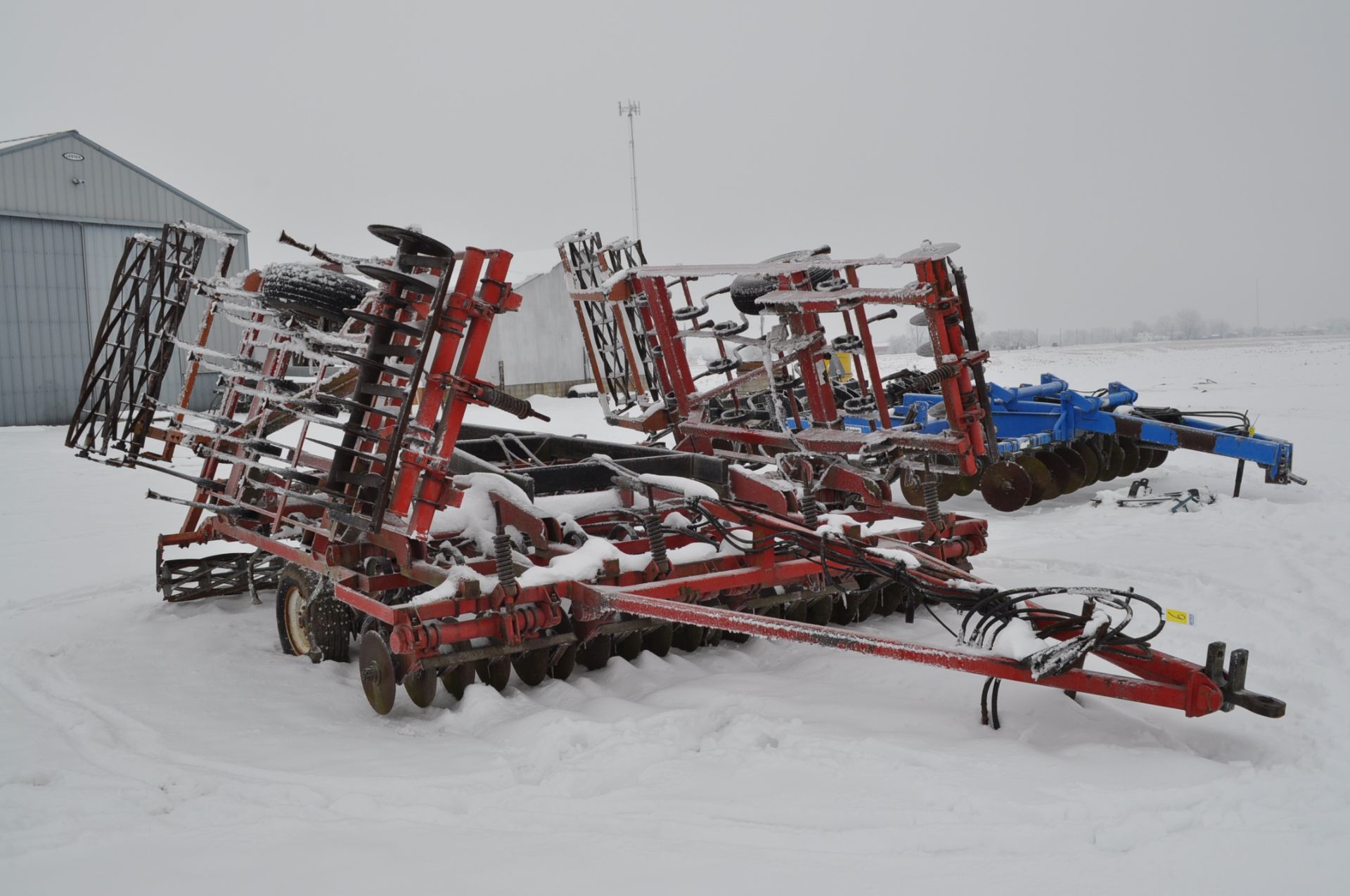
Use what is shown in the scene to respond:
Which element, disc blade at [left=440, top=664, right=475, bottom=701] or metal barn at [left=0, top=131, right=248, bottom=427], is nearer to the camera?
disc blade at [left=440, top=664, right=475, bottom=701]

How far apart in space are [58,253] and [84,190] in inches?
50.9

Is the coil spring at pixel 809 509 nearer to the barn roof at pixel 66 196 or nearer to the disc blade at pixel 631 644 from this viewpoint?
the disc blade at pixel 631 644

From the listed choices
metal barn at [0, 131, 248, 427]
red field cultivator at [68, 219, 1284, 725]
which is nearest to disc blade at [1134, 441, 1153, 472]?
red field cultivator at [68, 219, 1284, 725]

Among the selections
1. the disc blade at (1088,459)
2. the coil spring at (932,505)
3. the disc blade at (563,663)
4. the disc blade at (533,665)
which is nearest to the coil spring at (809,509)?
the coil spring at (932,505)

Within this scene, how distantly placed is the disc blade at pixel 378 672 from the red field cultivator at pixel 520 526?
0.01m

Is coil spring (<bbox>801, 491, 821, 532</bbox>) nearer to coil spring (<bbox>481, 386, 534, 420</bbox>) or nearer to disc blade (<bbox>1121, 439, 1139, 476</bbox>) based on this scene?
coil spring (<bbox>481, 386, 534, 420</bbox>)

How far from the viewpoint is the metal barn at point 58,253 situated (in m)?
18.3

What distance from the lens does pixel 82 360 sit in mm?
19406

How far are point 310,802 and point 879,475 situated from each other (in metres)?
4.05

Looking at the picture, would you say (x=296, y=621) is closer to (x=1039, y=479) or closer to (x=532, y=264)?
(x=1039, y=479)

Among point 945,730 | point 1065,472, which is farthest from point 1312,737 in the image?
point 1065,472

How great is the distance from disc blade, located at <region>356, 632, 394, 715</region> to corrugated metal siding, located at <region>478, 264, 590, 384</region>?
63.2 ft

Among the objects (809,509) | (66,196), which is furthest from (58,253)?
(809,509)

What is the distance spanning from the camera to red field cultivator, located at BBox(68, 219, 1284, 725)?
3969 millimetres
